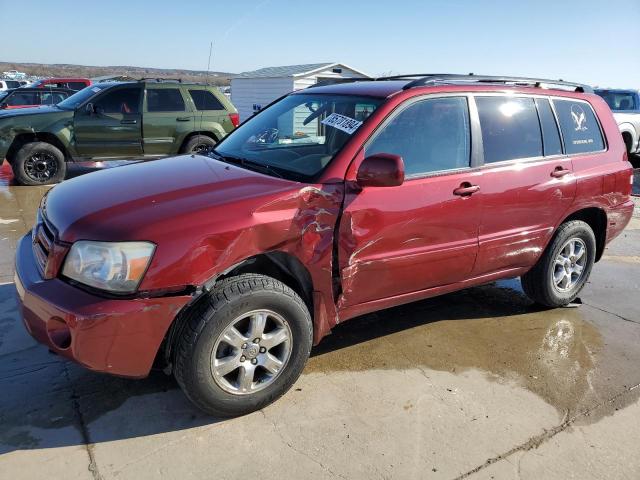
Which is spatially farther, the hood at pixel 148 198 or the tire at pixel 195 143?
the tire at pixel 195 143

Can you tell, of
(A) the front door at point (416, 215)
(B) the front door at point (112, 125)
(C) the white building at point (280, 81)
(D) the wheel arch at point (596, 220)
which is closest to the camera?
(A) the front door at point (416, 215)

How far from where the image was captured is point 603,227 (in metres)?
4.66

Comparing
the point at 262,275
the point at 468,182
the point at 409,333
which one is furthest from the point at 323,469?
the point at 468,182

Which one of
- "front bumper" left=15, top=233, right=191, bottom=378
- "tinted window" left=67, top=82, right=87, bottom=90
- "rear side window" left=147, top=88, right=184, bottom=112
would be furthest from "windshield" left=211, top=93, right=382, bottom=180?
"tinted window" left=67, top=82, right=87, bottom=90

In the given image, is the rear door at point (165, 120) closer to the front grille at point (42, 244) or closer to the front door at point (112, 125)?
the front door at point (112, 125)

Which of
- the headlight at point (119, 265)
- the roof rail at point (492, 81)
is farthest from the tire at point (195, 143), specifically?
the headlight at point (119, 265)

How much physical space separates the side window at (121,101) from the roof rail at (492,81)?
6626 mm

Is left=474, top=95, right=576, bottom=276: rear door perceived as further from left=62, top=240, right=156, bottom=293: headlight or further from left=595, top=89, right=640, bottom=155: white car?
left=595, top=89, right=640, bottom=155: white car

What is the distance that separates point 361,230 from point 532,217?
163 centimetres

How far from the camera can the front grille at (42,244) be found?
8.90 feet

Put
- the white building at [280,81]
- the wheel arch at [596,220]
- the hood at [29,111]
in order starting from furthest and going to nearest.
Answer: the white building at [280,81] < the hood at [29,111] < the wheel arch at [596,220]

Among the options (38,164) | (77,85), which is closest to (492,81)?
(38,164)

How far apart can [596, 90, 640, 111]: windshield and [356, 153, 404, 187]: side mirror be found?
1443cm

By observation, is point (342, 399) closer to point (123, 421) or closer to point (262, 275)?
point (262, 275)
